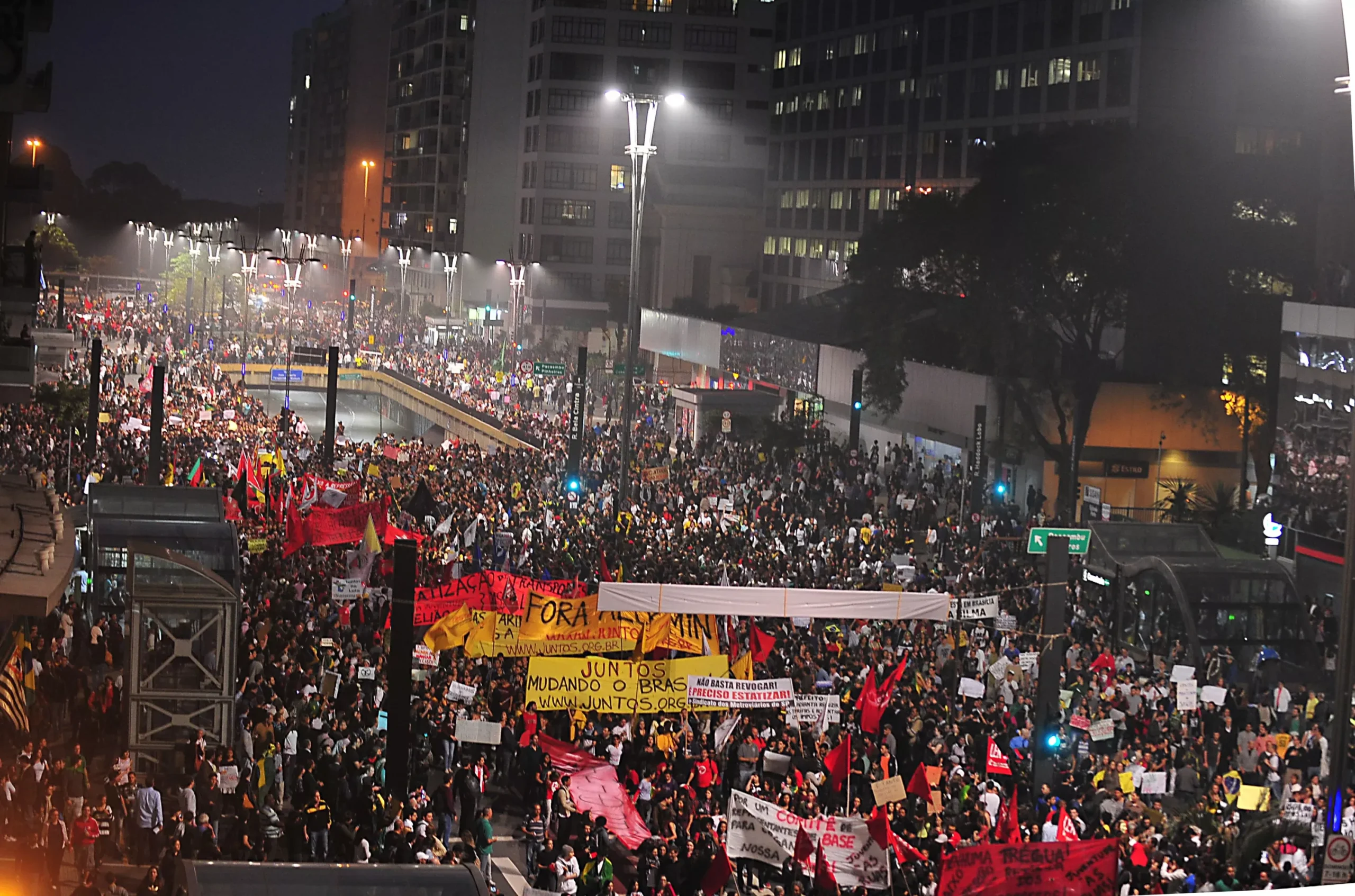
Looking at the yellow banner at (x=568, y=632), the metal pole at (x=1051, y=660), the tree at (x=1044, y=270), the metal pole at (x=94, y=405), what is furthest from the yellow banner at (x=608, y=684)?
the tree at (x=1044, y=270)

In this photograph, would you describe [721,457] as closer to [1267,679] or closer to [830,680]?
[1267,679]

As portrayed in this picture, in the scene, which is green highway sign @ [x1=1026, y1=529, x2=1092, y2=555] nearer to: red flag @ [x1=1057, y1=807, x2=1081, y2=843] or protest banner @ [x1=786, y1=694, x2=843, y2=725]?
protest banner @ [x1=786, y1=694, x2=843, y2=725]

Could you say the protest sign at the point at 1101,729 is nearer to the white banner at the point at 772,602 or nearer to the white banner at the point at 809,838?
the white banner at the point at 772,602

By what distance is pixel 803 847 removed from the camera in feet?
42.1

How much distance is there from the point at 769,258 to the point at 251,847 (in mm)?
68978

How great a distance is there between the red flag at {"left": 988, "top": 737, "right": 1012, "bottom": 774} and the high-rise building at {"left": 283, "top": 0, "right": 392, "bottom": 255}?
112358mm

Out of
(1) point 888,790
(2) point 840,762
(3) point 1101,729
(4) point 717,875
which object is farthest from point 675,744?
(3) point 1101,729

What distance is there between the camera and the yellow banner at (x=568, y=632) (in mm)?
17109

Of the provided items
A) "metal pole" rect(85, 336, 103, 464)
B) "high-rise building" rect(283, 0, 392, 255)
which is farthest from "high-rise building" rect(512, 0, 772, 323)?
"metal pole" rect(85, 336, 103, 464)

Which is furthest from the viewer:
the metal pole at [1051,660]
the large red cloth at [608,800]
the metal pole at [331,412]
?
the metal pole at [331,412]

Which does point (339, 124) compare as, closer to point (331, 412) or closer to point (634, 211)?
point (331, 412)

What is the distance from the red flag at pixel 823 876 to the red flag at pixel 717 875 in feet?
2.25

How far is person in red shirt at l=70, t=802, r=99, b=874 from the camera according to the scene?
12719mm

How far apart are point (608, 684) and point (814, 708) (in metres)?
2.07
